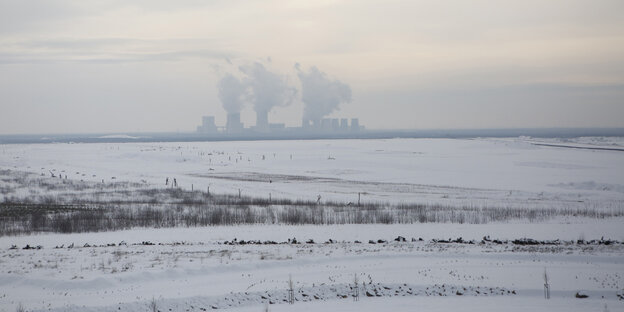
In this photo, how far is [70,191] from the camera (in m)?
40.7

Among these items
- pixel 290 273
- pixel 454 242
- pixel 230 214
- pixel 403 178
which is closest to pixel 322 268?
pixel 290 273

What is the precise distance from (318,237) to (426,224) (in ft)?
18.5

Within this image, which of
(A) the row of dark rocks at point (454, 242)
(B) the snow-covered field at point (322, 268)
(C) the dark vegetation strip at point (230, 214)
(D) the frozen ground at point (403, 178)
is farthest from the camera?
(D) the frozen ground at point (403, 178)

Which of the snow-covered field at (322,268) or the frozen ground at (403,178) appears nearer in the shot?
the snow-covered field at (322,268)

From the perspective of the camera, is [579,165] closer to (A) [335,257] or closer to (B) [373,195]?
(B) [373,195]

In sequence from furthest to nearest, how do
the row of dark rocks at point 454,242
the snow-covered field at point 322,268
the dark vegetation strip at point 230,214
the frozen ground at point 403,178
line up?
the frozen ground at point 403,178 < the dark vegetation strip at point 230,214 < the row of dark rocks at point 454,242 < the snow-covered field at point 322,268

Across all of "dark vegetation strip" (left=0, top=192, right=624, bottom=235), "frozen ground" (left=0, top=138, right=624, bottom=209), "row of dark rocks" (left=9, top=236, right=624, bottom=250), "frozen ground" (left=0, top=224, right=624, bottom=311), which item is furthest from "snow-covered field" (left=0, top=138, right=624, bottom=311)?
"frozen ground" (left=0, top=138, right=624, bottom=209)

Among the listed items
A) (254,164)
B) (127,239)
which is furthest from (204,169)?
(127,239)

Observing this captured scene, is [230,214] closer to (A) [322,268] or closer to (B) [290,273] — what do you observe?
(A) [322,268]

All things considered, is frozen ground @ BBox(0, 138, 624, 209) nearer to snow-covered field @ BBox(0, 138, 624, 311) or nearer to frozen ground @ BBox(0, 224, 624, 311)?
snow-covered field @ BBox(0, 138, 624, 311)

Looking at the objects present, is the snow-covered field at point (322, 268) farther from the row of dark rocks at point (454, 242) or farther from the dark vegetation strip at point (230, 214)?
the dark vegetation strip at point (230, 214)

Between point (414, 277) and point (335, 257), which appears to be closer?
point (414, 277)

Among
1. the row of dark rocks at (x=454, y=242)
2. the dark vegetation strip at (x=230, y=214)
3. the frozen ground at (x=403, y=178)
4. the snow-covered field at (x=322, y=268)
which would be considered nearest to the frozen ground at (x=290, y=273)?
the snow-covered field at (x=322, y=268)

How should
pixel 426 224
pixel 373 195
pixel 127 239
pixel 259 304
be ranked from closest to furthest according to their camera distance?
pixel 259 304 < pixel 127 239 < pixel 426 224 < pixel 373 195
